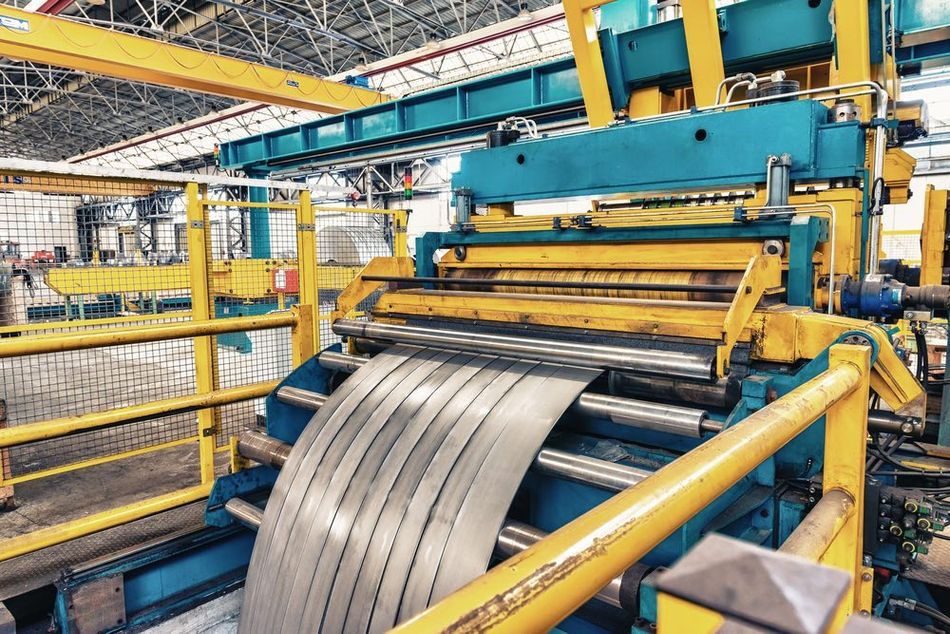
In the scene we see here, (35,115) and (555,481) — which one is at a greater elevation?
(35,115)

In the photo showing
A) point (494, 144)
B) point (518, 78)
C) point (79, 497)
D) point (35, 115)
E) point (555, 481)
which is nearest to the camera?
point (555, 481)

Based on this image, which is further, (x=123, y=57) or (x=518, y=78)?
Result: (x=123, y=57)

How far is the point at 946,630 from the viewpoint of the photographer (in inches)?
95.1

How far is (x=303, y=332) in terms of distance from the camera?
9.45ft

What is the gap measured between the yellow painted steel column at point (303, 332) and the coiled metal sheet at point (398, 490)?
24.9 inches

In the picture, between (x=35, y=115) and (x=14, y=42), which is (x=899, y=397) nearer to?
(x=14, y=42)

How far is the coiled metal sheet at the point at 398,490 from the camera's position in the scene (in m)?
1.66

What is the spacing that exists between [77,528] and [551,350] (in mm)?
1906

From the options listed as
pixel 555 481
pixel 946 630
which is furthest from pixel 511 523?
pixel 946 630

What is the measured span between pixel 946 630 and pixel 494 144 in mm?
2992

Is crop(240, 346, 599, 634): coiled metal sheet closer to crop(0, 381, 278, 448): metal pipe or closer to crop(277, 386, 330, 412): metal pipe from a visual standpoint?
crop(277, 386, 330, 412): metal pipe

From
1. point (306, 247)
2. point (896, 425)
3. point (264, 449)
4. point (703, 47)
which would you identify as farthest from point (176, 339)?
point (703, 47)

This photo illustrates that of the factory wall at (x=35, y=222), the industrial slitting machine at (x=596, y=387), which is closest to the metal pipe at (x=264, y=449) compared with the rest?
the industrial slitting machine at (x=596, y=387)

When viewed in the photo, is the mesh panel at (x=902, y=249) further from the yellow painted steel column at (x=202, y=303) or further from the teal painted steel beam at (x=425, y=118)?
the yellow painted steel column at (x=202, y=303)
